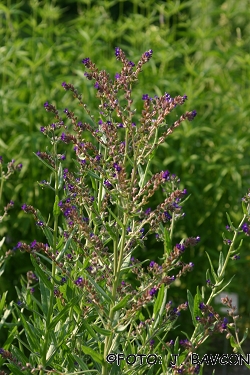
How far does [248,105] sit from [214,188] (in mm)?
819

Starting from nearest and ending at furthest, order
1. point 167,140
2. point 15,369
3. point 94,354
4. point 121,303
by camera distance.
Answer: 1. point 121,303
2. point 94,354
3. point 15,369
4. point 167,140

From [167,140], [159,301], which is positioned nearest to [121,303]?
[159,301]

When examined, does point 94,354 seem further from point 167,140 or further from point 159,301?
point 167,140

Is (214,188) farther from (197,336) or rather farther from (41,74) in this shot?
(197,336)

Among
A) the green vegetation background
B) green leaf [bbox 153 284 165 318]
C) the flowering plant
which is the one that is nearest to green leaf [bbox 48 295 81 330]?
the flowering plant

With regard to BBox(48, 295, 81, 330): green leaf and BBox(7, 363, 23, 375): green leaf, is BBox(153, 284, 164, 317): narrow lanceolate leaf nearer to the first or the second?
BBox(48, 295, 81, 330): green leaf

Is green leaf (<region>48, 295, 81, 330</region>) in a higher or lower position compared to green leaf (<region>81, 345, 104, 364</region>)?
higher

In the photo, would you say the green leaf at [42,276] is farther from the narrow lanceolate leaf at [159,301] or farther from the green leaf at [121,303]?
the narrow lanceolate leaf at [159,301]

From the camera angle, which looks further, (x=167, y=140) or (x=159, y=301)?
(x=167, y=140)

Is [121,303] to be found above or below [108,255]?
below

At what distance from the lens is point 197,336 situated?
2.87m

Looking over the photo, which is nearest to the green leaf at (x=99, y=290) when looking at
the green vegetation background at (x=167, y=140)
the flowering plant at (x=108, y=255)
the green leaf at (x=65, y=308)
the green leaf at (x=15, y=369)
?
the flowering plant at (x=108, y=255)

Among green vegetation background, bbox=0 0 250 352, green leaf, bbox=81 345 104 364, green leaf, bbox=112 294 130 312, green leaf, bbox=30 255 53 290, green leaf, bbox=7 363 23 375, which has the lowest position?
green leaf, bbox=7 363 23 375

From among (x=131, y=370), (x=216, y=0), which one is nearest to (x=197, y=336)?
(x=131, y=370)
